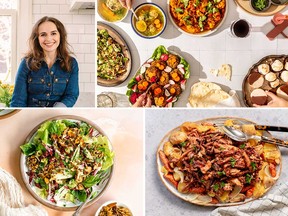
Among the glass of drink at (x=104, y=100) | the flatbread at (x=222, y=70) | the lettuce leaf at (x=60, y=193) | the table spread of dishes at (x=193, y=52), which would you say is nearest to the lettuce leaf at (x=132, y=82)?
the table spread of dishes at (x=193, y=52)

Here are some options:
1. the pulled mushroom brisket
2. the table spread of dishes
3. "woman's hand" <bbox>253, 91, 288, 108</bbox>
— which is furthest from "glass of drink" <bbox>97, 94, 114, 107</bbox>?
"woman's hand" <bbox>253, 91, 288, 108</bbox>

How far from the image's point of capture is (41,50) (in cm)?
326

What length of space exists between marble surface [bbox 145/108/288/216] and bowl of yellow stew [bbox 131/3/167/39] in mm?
396

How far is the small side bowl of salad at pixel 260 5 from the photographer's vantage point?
3297 mm

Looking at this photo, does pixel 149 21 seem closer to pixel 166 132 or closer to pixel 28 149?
pixel 166 132

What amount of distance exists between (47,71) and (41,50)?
10cm

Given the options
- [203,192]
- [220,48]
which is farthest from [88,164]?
[220,48]

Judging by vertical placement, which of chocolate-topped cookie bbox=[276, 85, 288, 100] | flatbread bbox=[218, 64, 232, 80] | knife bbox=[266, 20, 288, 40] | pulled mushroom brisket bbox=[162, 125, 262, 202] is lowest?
pulled mushroom brisket bbox=[162, 125, 262, 202]

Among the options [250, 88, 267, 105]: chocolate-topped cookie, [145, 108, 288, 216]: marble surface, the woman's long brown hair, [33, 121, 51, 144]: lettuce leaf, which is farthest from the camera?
[250, 88, 267, 105]: chocolate-topped cookie

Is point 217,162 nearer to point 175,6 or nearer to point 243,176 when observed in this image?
point 243,176

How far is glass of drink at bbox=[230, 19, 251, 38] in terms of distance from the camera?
10.8ft

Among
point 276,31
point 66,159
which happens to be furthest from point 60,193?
point 276,31

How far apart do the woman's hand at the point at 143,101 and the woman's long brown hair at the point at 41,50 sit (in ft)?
1.13

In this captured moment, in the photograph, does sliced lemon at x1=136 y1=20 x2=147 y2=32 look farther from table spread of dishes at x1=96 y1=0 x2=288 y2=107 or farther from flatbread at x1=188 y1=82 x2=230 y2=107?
flatbread at x1=188 y1=82 x2=230 y2=107
